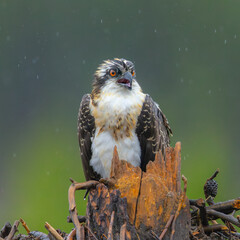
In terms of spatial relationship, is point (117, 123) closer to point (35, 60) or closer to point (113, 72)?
point (113, 72)

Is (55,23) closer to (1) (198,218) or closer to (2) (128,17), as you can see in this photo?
(2) (128,17)

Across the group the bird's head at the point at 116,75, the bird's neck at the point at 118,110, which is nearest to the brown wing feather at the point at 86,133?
the bird's neck at the point at 118,110

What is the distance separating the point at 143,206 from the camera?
424 centimetres

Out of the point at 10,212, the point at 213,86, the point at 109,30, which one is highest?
the point at 109,30

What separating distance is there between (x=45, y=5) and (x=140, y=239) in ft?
68.6

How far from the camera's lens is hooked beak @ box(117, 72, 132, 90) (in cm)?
662

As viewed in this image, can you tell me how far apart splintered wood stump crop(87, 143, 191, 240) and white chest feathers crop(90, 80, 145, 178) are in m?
2.14

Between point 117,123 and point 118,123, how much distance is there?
10 mm

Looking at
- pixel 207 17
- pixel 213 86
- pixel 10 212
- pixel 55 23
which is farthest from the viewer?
pixel 55 23

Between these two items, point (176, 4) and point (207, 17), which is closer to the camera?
point (207, 17)

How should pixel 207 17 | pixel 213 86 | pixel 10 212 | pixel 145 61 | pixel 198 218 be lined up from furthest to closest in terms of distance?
pixel 207 17 < pixel 145 61 < pixel 213 86 < pixel 10 212 < pixel 198 218

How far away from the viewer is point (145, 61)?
2009 cm

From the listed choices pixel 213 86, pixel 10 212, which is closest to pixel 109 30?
pixel 213 86

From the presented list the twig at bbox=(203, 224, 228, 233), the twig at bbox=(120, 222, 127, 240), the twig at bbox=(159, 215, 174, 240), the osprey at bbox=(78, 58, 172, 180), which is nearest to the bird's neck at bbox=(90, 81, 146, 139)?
the osprey at bbox=(78, 58, 172, 180)
